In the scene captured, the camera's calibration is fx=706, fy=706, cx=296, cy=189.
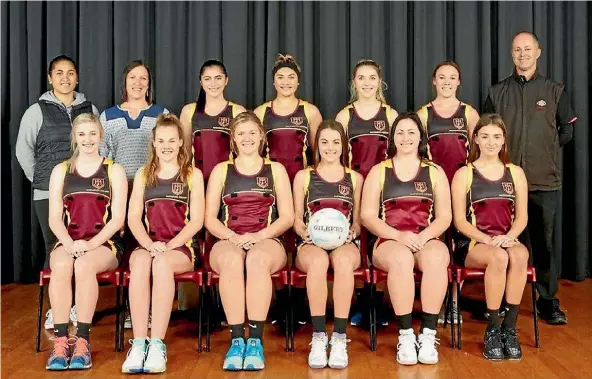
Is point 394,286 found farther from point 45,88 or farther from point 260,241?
point 45,88

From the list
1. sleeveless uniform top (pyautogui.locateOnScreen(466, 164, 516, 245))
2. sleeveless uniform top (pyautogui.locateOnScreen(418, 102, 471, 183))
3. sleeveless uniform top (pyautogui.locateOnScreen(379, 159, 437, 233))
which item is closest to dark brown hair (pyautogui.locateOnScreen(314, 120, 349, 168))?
sleeveless uniform top (pyautogui.locateOnScreen(379, 159, 437, 233))

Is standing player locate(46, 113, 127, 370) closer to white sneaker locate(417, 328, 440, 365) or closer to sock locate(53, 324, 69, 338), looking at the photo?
sock locate(53, 324, 69, 338)

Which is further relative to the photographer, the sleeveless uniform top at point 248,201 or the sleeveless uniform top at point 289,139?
the sleeveless uniform top at point 289,139

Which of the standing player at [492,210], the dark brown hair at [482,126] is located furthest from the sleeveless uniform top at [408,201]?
the dark brown hair at [482,126]

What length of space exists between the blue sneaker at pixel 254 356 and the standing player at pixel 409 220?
26.7 inches

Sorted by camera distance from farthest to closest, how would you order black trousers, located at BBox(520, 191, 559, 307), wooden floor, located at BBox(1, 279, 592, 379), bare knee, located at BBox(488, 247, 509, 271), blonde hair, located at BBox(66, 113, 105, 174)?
black trousers, located at BBox(520, 191, 559, 307) → blonde hair, located at BBox(66, 113, 105, 174) → bare knee, located at BBox(488, 247, 509, 271) → wooden floor, located at BBox(1, 279, 592, 379)

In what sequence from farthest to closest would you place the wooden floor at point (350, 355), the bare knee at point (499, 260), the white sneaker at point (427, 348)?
1. the bare knee at point (499, 260)
2. the white sneaker at point (427, 348)
3. the wooden floor at point (350, 355)

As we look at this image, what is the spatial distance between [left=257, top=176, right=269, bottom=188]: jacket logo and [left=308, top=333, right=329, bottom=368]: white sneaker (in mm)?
832

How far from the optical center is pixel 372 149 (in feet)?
13.5

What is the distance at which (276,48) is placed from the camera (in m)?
5.19

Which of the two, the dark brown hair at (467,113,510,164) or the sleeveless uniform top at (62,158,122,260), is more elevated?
the dark brown hair at (467,113,510,164)

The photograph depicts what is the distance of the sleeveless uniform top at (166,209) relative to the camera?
145 inches

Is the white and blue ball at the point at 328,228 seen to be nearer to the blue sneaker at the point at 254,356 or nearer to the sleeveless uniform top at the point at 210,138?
the blue sneaker at the point at 254,356

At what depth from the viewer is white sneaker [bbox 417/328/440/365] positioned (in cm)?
338
